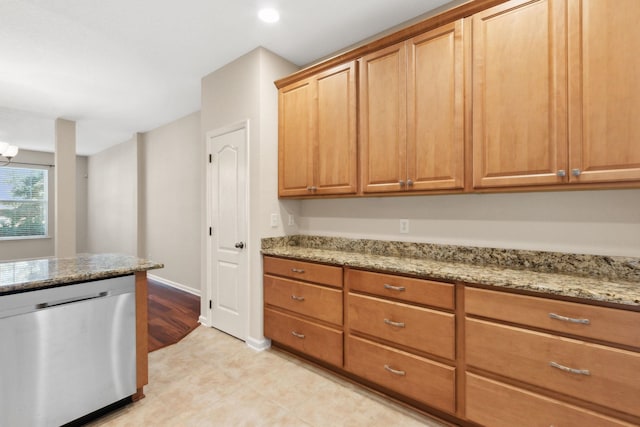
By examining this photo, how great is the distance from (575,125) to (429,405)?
179cm

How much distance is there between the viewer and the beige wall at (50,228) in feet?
21.5

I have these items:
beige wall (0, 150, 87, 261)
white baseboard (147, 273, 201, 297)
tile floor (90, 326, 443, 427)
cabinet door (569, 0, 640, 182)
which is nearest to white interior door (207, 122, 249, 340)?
tile floor (90, 326, 443, 427)

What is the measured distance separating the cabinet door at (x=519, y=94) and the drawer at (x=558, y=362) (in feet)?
2.76

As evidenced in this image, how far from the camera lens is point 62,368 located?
1.65m

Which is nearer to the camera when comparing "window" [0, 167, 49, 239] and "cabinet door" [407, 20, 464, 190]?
"cabinet door" [407, 20, 464, 190]

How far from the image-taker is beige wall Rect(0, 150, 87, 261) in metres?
6.54

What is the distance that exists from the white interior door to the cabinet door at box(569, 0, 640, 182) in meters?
2.47

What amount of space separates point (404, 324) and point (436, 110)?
143 centimetres

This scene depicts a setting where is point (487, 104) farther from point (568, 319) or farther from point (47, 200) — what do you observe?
point (47, 200)

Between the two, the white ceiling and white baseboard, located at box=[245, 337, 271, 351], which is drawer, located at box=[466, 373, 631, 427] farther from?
the white ceiling

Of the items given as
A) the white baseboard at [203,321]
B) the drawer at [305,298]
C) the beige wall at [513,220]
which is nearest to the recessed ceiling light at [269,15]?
the beige wall at [513,220]

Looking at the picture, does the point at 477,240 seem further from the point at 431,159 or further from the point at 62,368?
the point at 62,368

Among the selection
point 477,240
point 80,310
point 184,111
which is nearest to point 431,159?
point 477,240

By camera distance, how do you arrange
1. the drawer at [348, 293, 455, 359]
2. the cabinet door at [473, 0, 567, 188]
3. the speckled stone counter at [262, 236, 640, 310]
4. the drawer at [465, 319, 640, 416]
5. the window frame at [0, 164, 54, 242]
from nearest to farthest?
the drawer at [465, 319, 640, 416] < the speckled stone counter at [262, 236, 640, 310] < the cabinet door at [473, 0, 567, 188] < the drawer at [348, 293, 455, 359] < the window frame at [0, 164, 54, 242]
